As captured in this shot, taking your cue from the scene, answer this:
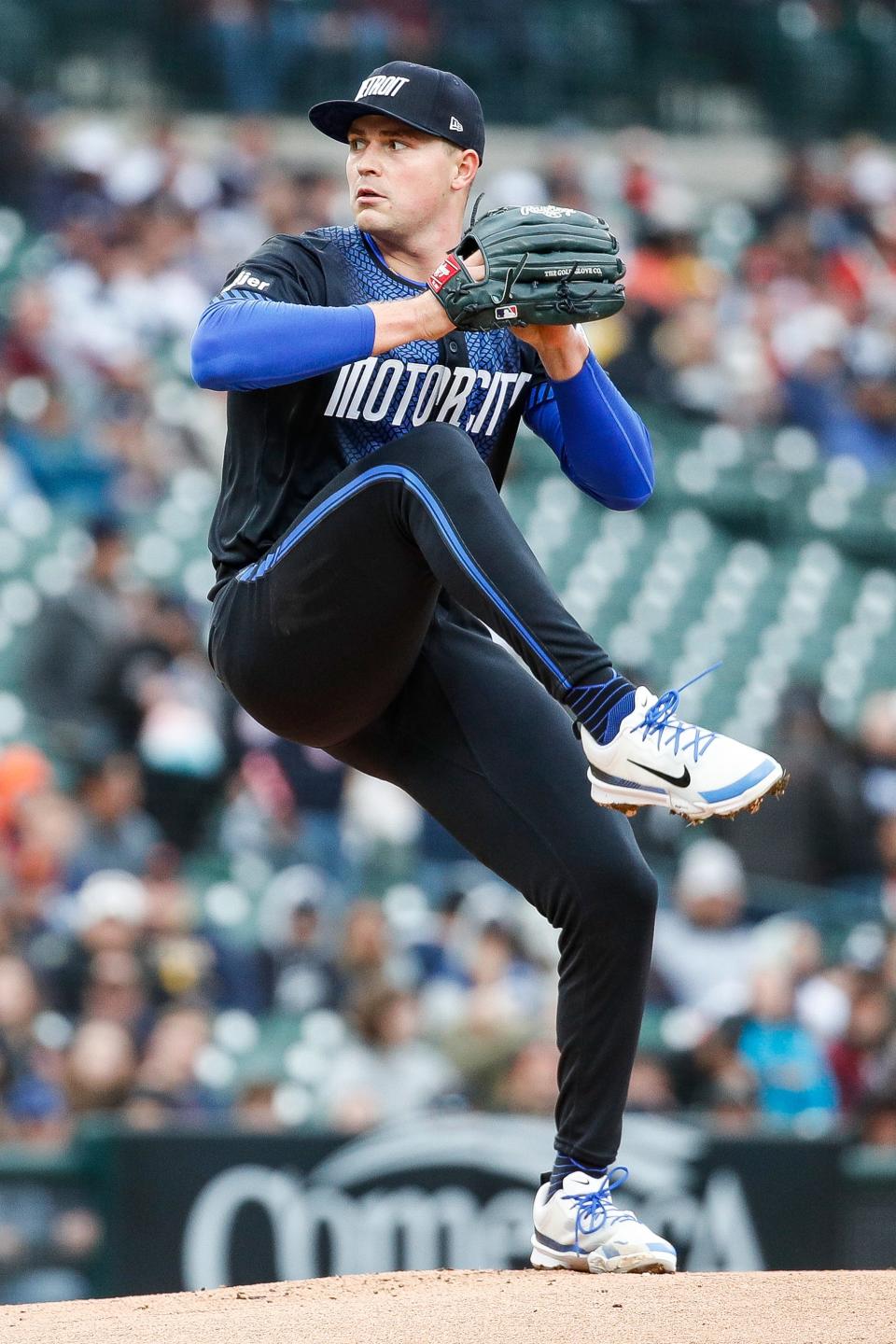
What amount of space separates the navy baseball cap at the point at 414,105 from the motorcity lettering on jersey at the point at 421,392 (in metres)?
0.43

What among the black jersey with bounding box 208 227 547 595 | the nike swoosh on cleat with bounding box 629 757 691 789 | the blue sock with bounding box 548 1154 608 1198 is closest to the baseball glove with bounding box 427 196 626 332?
the black jersey with bounding box 208 227 547 595

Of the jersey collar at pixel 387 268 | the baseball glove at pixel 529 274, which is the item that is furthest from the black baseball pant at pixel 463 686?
the jersey collar at pixel 387 268

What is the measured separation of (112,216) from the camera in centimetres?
998

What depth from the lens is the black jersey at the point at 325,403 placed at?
11.9 feet

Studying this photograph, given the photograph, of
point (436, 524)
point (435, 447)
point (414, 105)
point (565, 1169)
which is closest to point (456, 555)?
point (436, 524)

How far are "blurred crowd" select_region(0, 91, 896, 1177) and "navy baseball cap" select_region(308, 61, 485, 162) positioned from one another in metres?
3.50

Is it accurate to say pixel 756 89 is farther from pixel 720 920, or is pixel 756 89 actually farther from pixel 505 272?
pixel 505 272

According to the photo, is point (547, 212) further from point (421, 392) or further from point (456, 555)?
point (456, 555)

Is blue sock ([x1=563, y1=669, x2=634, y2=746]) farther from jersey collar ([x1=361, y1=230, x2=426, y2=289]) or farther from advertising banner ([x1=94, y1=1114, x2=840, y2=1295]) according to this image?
advertising banner ([x1=94, y1=1114, x2=840, y2=1295])

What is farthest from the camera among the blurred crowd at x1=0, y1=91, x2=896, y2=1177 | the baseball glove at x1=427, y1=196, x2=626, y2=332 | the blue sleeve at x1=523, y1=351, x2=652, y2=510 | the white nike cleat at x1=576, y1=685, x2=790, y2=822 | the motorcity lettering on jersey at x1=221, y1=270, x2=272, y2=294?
the blurred crowd at x1=0, y1=91, x2=896, y2=1177

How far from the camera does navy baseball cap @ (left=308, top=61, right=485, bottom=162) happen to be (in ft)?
12.0

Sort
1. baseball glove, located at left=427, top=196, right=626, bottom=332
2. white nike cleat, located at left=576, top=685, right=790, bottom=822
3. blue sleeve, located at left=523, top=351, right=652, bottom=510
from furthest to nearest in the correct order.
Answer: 1. blue sleeve, located at left=523, top=351, right=652, bottom=510
2. baseball glove, located at left=427, top=196, right=626, bottom=332
3. white nike cleat, located at left=576, top=685, right=790, bottom=822

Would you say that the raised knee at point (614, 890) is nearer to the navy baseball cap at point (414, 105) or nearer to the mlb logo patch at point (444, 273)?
the mlb logo patch at point (444, 273)

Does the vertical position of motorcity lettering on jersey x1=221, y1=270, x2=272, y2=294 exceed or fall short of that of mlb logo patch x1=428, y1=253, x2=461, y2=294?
it exceeds it
